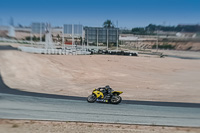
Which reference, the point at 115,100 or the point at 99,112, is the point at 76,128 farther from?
the point at 115,100

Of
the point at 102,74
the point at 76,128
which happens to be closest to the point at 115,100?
the point at 76,128

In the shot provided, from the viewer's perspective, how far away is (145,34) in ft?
79.6

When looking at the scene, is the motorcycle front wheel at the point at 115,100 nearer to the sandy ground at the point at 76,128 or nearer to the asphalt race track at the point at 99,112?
the asphalt race track at the point at 99,112

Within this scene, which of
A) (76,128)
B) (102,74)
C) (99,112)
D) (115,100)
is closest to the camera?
(76,128)

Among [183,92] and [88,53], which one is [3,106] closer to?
[183,92]

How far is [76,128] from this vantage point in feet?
23.6

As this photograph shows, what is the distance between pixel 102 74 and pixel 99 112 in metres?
10.4

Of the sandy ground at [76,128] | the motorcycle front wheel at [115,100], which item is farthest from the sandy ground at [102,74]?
the sandy ground at [76,128]

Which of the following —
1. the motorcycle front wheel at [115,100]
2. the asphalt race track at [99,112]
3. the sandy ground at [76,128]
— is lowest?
the sandy ground at [76,128]

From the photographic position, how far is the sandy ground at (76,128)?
6965 millimetres

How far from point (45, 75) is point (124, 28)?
33.2 ft

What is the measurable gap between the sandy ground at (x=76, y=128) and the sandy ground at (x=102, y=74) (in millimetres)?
5673

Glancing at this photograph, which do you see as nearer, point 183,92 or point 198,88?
point 183,92

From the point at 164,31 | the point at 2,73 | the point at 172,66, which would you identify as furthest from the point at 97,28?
the point at 2,73
